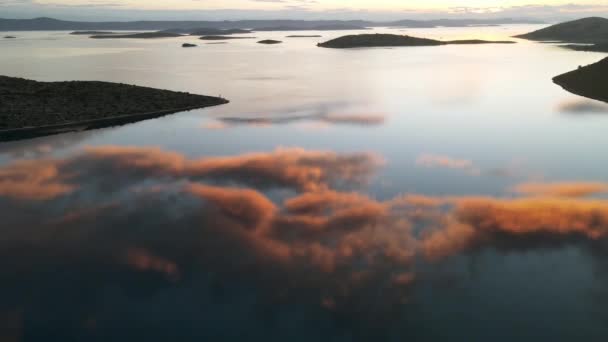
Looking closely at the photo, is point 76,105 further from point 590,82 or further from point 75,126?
point 590,82

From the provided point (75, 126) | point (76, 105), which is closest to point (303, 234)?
point (75, 126)

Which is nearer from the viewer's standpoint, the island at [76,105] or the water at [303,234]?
the water at [303,234]

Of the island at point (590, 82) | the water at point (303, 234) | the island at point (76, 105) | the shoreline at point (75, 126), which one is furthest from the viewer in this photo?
the island at point (590, 82)

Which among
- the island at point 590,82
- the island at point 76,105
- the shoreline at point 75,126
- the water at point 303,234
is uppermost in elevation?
the island at point 590,82

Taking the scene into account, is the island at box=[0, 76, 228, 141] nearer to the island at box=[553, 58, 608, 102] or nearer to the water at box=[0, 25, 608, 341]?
the water at box=[0, 25, 608, 341]

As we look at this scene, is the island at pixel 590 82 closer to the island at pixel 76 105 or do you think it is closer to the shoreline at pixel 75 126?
the island at pixel 76 105

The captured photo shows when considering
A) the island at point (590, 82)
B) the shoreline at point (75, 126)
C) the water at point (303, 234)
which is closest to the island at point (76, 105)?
the shoreline at point (75, 126)
